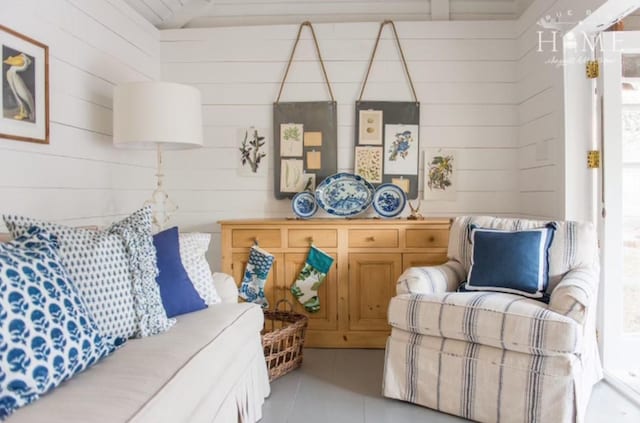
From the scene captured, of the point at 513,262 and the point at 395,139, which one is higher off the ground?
the point at 395,139

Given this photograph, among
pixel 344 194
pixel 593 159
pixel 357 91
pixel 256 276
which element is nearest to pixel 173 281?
pixel 256 276

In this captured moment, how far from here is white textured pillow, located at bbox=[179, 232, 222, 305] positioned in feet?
7.04

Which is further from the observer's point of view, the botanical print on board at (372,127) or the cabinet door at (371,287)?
the botanical print on board at (372,127)

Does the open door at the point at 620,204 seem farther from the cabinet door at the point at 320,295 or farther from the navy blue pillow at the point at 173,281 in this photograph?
the navy blue pillow at the point at 173,281

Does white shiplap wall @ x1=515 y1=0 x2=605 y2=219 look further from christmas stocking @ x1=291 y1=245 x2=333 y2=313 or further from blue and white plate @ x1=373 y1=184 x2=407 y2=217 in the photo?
christmas stocking @ x1=291 y1=245 x2=333 y2=313

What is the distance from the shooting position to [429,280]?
235 centimetres

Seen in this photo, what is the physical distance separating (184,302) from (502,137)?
2493 mm

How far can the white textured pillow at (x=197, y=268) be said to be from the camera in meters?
2.14

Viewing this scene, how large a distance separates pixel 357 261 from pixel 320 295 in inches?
12.6

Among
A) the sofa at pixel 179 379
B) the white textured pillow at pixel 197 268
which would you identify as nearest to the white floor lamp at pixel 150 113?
the white textured pillow at pixel 197 268

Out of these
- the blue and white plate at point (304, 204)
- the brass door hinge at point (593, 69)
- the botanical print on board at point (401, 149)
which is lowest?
the blue and white plate at point (304, 204)

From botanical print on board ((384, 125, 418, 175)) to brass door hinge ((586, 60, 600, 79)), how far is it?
111 centimetres

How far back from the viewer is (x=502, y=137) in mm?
3367

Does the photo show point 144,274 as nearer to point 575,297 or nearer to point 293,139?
point 575,297
